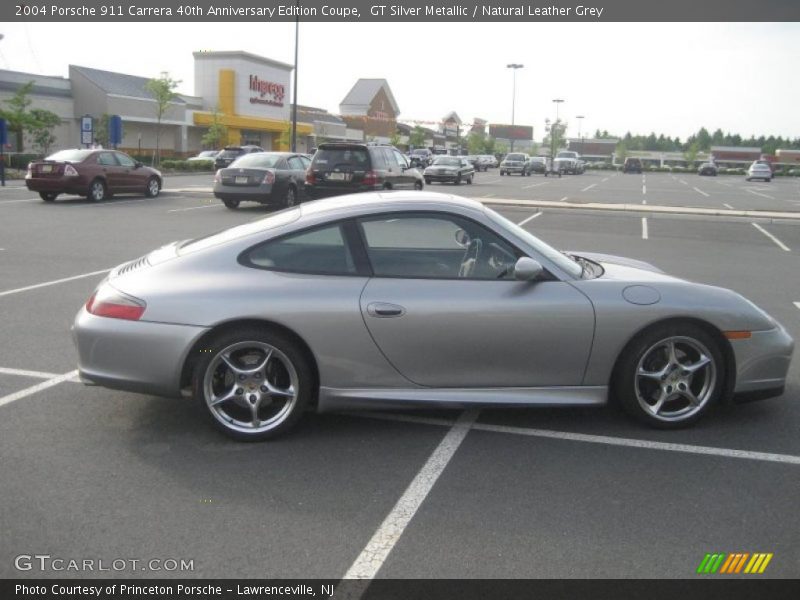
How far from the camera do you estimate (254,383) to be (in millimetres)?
4410

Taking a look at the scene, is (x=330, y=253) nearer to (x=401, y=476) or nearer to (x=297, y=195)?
(x=401, y=476)

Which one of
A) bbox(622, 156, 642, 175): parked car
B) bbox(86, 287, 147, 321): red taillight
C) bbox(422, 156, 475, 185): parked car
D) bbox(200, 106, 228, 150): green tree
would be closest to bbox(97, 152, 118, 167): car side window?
bbox(422, 156, 475, 185): parked car

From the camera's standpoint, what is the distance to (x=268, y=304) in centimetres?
435

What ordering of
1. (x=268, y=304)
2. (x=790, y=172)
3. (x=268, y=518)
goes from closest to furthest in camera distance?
(x=268, y=518) → (x=268, y=304) → (x=790, y=172)

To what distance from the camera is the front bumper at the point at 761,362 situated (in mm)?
4688

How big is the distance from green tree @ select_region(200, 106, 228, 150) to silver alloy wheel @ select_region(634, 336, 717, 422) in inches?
2241

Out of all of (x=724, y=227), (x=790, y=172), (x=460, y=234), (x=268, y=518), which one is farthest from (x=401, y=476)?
(x=790, y=172)

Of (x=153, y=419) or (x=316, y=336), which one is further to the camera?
(x=153, y=419)

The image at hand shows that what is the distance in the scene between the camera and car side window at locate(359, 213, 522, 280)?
462cm

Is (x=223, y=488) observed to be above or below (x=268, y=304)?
below

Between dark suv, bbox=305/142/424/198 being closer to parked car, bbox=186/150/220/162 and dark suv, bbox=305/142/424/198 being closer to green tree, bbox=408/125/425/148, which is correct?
parked car, bbox=186/150/220/162

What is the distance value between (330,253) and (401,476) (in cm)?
136

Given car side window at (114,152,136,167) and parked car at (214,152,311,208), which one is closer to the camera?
parked car at (214,152,311,208)

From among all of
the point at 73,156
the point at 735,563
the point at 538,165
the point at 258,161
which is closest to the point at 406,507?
the point at 735,563
